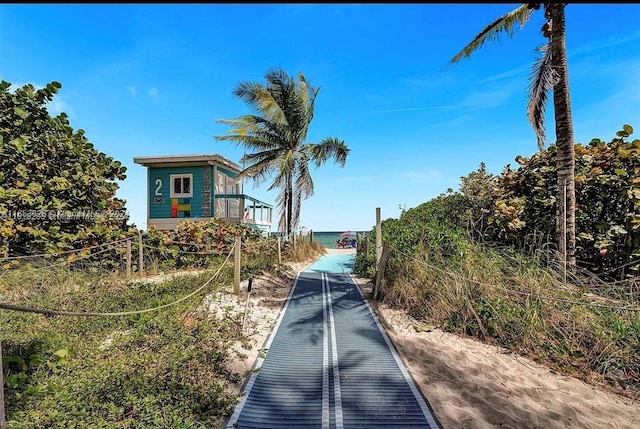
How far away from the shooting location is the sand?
3504 mm

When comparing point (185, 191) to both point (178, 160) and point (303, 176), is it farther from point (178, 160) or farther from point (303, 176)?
point (303, 176)

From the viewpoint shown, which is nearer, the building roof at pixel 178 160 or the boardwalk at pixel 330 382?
the boardwalk at pixel 330 382

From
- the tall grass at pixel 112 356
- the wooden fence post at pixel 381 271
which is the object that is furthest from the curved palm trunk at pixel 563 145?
the tall grass at pixel 112 356

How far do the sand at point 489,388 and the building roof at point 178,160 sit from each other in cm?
1243

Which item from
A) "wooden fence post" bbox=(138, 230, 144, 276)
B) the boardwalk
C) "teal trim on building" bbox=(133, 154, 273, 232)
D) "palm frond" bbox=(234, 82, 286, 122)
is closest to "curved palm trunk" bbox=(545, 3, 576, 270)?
the boardwalk

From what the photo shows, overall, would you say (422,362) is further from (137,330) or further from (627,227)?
(627,227)

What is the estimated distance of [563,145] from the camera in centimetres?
650

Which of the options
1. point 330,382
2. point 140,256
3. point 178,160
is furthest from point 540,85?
point 178,160

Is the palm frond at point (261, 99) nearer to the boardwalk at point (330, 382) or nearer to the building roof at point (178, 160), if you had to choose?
the building roof at point (178, 160)

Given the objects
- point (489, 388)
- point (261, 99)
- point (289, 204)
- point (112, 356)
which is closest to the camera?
point (489, 388)

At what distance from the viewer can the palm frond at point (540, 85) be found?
6738 millimetres

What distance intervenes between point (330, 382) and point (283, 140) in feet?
46.7

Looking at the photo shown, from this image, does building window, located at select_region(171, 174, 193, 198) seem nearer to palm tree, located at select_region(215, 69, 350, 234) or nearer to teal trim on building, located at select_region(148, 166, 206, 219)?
teal trim on building, located at select_region(148, 166, 206, 219)

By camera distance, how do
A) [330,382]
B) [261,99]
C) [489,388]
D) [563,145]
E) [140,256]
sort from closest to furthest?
1. [489,388]
2. [330,382]
3. [563,145]
4. [140,256]
5. [261,99]
